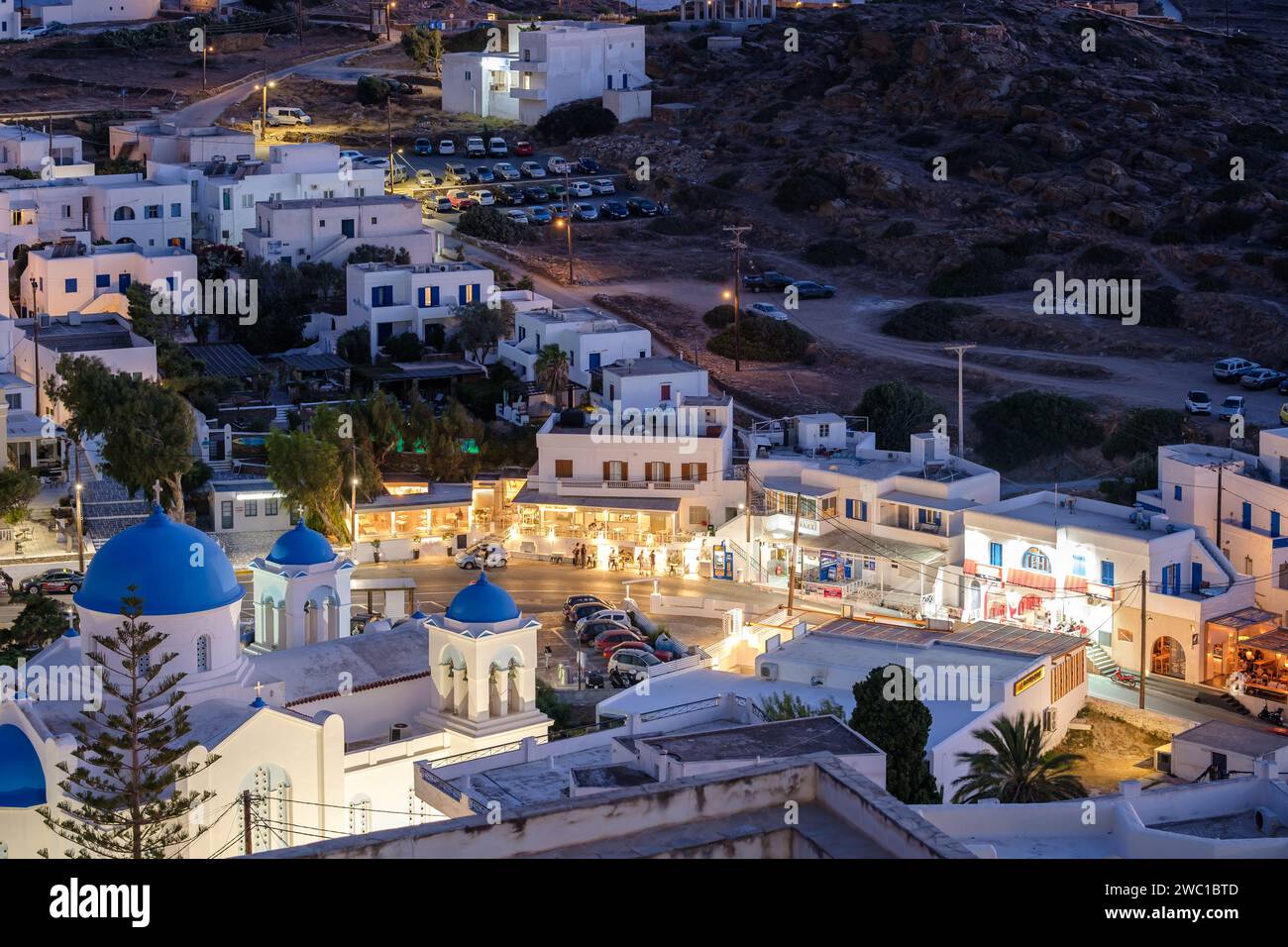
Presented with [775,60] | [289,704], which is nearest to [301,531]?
[289,704]

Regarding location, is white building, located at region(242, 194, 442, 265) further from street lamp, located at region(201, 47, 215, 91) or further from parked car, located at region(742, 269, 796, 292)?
street lamp, located at region(201, 47, 215, 91)

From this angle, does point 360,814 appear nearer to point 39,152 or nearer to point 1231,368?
point 1231,368

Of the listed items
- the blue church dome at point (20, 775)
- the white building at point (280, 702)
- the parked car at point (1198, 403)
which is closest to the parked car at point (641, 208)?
the parked car at point (1198, 403)

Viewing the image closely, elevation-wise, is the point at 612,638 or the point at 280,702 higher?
the point at 280,702

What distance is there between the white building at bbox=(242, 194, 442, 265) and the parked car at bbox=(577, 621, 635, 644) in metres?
28.3

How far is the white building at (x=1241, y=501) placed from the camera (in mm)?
45625

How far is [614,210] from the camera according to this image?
82188mm

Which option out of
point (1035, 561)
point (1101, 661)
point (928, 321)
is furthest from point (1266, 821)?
point (928, 321)

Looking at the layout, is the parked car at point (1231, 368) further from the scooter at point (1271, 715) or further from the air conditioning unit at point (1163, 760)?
the air conditioning unit at point (1163, 760)

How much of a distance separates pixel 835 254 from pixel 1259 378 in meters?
19.4

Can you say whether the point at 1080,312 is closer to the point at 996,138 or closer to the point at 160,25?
the point at 996,138

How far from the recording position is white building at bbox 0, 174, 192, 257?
69938 millimetres

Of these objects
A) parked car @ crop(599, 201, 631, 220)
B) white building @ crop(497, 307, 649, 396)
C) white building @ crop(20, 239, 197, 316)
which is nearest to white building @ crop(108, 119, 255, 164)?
white building @ crop(20, 239, 197, 316)

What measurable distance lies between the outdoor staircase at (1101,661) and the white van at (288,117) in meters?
57.2
